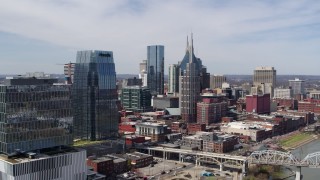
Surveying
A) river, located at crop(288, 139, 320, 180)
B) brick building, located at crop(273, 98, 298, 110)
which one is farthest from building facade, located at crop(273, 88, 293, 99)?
river, located at crop(288, 139, 320, 180)

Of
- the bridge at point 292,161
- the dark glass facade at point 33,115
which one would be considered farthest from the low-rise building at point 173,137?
the dark glass facade at point 33,115

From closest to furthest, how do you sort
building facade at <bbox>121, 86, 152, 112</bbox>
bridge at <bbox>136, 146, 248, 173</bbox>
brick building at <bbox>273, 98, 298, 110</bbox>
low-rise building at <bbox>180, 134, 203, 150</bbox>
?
bridge at <bbox>136, 146, 248, 173</bbox> < low-rise building at <bbox>180, 134, 203, 150</bbox> < building facade at <bbox>121, 86, 152, 112</bbox> < brick building at <bbox>273, 98, 298, 110</bbox>

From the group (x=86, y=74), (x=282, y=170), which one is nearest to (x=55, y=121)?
(x=86, y=74)

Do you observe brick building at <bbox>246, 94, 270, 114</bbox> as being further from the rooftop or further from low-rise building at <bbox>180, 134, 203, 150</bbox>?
the rooftop

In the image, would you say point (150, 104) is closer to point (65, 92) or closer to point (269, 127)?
point (269, 127)

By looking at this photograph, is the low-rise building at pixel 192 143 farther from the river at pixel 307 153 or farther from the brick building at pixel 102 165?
the brick building at pixel 102 165

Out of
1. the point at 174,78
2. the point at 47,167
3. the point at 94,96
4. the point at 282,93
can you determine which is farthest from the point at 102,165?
the point at 282,93

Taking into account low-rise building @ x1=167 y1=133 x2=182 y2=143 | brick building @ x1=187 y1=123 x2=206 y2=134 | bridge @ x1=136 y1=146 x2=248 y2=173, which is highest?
brick building @ x1=187 y1=123 x2=206 y2=134
